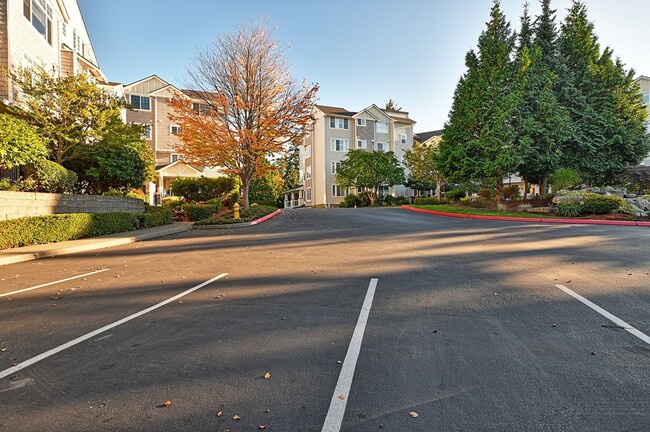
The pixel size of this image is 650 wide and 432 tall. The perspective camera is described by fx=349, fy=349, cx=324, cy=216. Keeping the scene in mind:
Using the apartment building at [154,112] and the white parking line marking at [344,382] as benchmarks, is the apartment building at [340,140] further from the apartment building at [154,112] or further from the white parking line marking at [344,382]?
the white parking line marking at [344,382]

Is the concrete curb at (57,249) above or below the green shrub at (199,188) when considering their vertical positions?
below

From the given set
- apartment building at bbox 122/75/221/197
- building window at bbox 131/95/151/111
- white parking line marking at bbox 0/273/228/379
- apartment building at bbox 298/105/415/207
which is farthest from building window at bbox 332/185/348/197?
white parking line marking at bbox 0/273/228/379

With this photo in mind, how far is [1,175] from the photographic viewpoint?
13.6 metres

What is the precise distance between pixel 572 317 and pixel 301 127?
62.2 ft

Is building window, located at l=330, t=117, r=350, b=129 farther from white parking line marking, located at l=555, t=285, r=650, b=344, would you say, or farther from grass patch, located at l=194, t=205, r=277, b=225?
white parking line marking, located at l=555, t=285, r=650, b=344

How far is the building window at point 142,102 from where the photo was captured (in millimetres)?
37094

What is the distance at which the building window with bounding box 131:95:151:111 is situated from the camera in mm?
37094

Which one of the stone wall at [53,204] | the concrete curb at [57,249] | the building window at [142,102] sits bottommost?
the concrete curb at [57,249]

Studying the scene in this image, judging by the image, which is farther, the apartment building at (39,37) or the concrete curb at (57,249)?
the apartment building at (39,37)

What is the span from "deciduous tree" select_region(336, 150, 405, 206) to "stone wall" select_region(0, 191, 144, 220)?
72.0 ft

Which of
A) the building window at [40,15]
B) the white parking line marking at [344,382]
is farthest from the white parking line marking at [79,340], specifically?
the building window at [40,15]

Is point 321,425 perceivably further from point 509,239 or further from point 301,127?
point 301,127

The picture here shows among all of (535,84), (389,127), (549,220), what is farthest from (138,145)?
(389,127)

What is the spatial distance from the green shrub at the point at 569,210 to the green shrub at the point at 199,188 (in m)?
22.0
